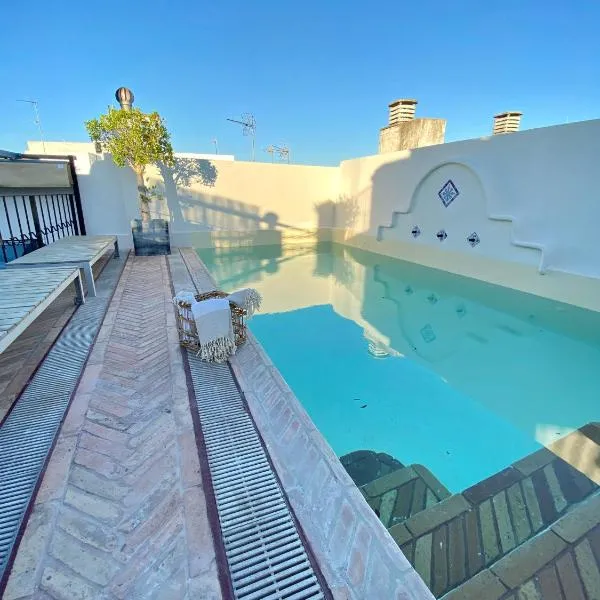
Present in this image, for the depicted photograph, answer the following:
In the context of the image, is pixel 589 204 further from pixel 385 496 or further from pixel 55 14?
pixel 55 14

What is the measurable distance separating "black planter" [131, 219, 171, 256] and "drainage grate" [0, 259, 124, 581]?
5.26 meters

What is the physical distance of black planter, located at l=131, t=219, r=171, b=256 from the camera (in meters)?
8.30

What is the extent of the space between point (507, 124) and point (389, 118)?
171 inches

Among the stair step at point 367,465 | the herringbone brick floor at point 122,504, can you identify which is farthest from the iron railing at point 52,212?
the stair step at point 367,465

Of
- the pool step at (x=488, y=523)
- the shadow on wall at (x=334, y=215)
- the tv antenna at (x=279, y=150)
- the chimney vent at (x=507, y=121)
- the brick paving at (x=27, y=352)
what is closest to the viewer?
the pool step at (x=488, y=523)

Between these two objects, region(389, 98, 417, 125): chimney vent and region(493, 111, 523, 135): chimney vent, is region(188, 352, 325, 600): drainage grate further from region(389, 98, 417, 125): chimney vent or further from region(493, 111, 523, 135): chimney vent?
region(493, 111, 523, 135): chimney vent


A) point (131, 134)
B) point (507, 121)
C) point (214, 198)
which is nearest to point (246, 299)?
point (131, 134)

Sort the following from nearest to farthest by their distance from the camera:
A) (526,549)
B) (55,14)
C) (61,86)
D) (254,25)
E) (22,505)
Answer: (22,505) → (526,549) → (55,14) → (254,25) → (61,86)

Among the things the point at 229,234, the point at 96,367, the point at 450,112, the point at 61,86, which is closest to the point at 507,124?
the point at 450,112

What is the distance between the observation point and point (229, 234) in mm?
11688

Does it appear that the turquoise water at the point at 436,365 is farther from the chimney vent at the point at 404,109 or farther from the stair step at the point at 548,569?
the chimney vent at the point at 404,109

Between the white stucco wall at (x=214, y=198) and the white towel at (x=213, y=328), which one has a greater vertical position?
the white stucco wall at (x=214, y=198)

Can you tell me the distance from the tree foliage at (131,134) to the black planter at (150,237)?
1.49m

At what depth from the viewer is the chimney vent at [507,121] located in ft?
37.1
